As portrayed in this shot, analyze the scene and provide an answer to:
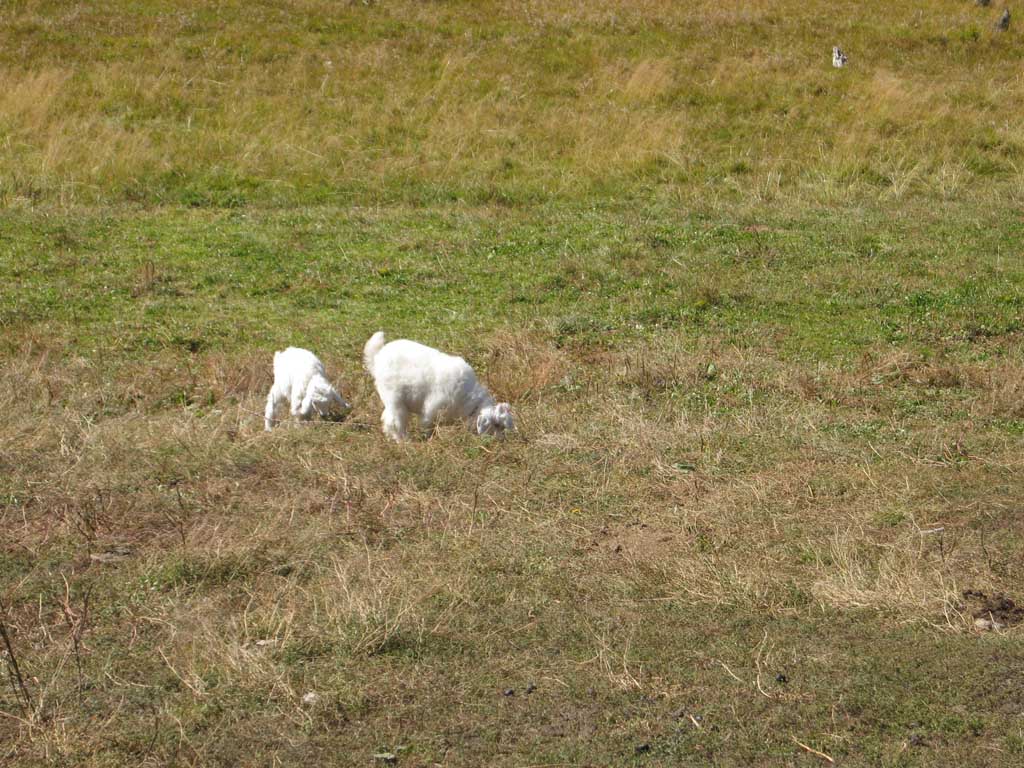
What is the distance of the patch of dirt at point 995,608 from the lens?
4.91 m

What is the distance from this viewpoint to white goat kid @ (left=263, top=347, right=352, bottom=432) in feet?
24.0

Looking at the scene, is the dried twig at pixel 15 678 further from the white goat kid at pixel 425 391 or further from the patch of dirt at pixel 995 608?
the patch of dirt at pixel 995 608

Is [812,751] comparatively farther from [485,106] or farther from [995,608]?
[485,106]

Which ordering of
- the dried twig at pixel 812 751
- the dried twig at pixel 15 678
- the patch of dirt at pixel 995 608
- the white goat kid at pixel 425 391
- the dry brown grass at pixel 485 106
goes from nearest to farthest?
1. the dried twig at pixel 812 751
2. the dried twig at pixel 15 678
3. the patch of dirt at pixel 995 608
4. the white goat kid at pixel 425 391
5. the dry brown grass at pixel 485 106

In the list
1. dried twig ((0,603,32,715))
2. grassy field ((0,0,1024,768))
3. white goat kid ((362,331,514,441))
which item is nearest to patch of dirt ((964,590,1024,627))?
grassy field ((0,0,1024,768))

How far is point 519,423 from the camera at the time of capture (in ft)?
24.5

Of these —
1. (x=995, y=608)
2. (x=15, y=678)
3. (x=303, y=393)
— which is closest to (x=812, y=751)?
(x=995, y=608)

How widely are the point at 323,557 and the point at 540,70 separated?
1597cm

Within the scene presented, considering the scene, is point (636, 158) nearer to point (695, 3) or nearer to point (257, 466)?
point (257, 466)

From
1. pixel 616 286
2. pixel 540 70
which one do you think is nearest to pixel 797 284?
pixel 616 286

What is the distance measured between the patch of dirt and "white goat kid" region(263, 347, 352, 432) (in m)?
3.83

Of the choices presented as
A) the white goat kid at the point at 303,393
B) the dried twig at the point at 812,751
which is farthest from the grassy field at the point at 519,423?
the white goat kid at the point at 303,393

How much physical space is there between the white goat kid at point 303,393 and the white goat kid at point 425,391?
33 centimetres

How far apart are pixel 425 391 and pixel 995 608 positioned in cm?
345
